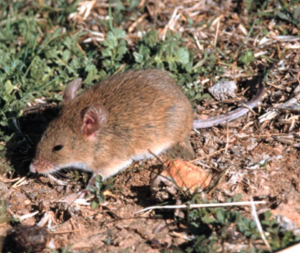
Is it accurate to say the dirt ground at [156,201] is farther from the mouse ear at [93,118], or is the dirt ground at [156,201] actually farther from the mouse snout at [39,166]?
the mouse ear at [93,118]

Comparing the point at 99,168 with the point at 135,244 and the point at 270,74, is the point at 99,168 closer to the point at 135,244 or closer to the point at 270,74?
the point at 135,244

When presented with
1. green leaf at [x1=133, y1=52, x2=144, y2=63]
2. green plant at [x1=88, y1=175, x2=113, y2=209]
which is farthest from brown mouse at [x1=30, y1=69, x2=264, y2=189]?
green leaf at [x1=133, y1=52, x2=144, y2=63]

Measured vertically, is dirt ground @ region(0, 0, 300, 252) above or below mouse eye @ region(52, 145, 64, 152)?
below

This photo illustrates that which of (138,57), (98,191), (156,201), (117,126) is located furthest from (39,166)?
(138,57)

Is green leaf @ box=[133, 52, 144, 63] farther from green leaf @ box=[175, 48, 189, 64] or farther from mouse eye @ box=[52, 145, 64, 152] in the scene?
mouse eye @ box=[52, 145, 64, 152]

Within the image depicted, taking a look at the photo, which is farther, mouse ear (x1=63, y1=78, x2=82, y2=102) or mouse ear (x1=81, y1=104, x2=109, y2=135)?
mouse ear (x1=63, y1=78, x2=82, y2=102)

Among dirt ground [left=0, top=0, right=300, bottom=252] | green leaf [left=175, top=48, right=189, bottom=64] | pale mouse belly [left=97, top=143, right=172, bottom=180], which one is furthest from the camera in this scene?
green leaf [left=175, top=48, right=189, bottom=64]
